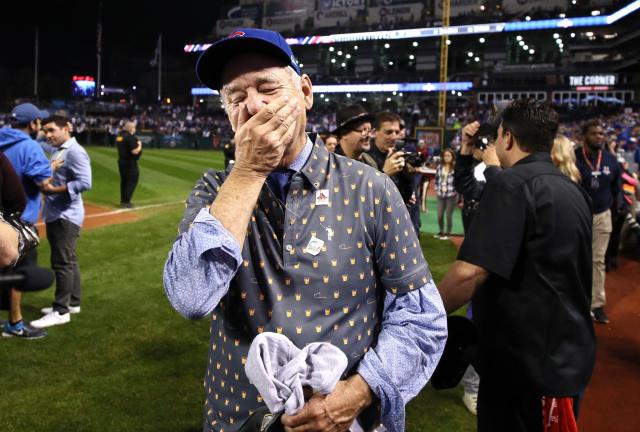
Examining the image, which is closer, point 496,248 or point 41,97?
point 496,248

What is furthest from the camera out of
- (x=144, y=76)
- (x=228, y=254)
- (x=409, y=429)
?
(x=144, y=76)

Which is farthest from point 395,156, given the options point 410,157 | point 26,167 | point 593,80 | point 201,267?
point 593,80

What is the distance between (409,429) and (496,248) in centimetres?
→ 230

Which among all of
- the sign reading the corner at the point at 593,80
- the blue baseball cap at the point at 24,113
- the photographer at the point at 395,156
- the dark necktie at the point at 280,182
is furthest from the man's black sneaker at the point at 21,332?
the sign reading the corner at the point at 593,80

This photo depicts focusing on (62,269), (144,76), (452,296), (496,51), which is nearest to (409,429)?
(452,296)

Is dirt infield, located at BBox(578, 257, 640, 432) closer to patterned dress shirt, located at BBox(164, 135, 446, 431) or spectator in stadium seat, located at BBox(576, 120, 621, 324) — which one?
spectator in stadium seat, located at BBox(576, 120, 621, 324)

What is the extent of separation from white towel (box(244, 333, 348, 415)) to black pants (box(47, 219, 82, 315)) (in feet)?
17.6

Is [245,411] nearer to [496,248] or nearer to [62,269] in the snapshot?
[496,248]

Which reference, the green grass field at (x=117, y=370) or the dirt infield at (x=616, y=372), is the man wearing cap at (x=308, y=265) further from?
the dirt infield at (x=616, y=372)

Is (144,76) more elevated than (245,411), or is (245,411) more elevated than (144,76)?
(144,76)

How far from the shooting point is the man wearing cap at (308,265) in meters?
1.55

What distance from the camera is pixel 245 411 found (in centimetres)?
165

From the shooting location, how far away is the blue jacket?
206 inches

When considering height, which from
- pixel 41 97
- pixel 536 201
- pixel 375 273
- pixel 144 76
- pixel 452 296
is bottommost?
pixel 452 296
